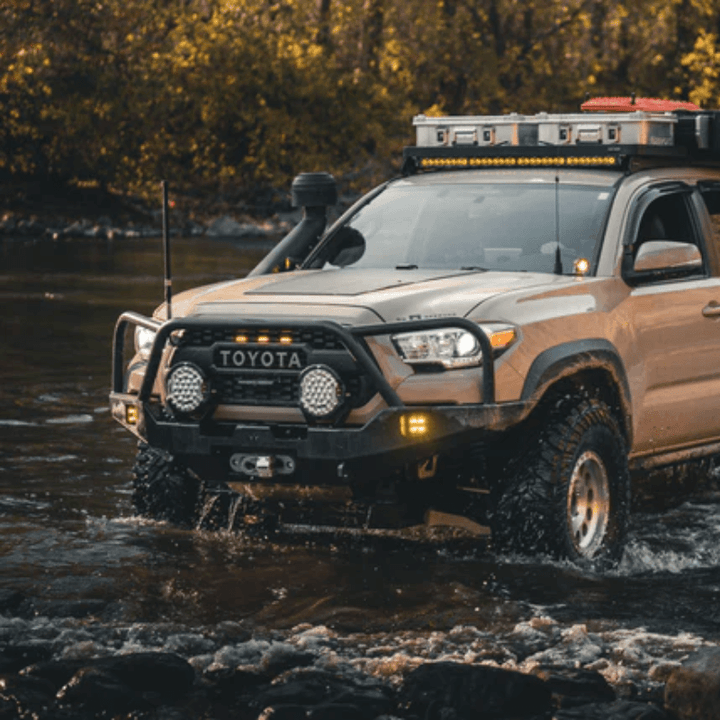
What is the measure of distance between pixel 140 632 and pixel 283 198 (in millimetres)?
46421

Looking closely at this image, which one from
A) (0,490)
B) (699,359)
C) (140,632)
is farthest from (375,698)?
(0,490)

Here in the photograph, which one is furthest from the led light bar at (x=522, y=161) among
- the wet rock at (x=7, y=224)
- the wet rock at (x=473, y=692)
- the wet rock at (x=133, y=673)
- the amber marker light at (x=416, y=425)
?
the wet rock at (x=7, y=224)

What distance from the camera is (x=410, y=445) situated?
7055 millimetres

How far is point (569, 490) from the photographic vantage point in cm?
743

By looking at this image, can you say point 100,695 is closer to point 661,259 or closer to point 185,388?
point 185,388

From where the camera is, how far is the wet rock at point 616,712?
5.62m

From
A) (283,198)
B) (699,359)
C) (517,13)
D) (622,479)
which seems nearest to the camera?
(622,479)

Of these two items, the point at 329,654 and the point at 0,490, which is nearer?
the point at 329,654

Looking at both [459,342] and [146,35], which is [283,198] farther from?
[459,342]

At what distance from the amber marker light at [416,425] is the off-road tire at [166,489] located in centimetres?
140

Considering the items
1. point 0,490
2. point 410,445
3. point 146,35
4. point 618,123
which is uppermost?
point 146,35

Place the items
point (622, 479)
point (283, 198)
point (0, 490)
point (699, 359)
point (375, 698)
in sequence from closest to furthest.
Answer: point (375, 698) < point (622, 479) < point (699, 359) < point (0, 490) < point (283, 198)

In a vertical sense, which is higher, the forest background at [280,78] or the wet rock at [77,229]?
the forest background at [280,78]

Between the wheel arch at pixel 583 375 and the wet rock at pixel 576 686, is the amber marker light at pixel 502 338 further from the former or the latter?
the wet rock at pixel 576 686
